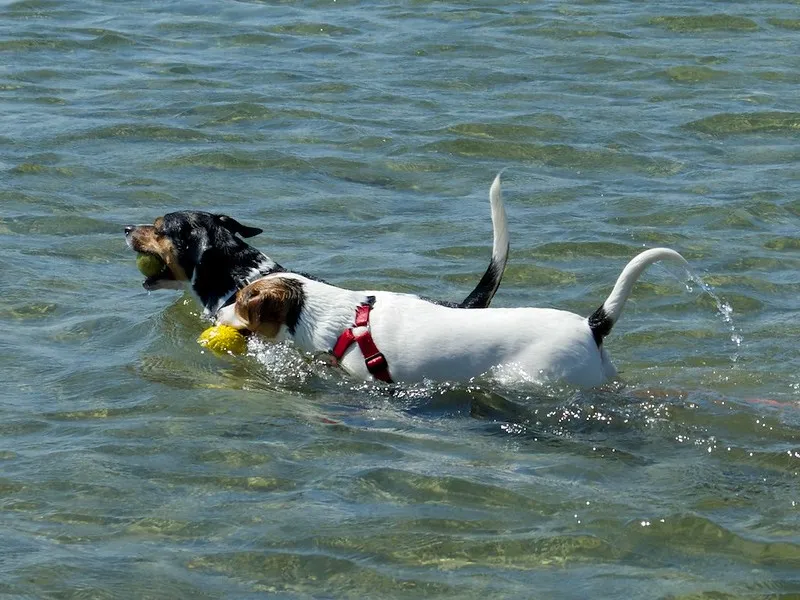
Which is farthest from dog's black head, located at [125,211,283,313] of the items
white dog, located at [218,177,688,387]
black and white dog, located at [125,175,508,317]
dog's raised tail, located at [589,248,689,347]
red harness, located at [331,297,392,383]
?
dog's raised tail, located at [589,248,689,347]

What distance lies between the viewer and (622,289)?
7.85m

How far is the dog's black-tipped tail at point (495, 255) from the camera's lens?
8.37 m

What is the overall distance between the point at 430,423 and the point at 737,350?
7.61 ft

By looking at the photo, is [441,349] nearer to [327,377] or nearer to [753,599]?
[327,377]

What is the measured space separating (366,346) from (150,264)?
1.75 m

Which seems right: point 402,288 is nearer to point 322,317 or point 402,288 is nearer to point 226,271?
point 226,271

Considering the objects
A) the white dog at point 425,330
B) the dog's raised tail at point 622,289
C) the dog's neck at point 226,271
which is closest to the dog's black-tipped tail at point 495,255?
the white dog at point 425,330

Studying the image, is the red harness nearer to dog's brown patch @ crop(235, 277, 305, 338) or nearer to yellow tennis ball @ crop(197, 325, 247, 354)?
dog's brown patch @ crop(235, 277, 305, 338)

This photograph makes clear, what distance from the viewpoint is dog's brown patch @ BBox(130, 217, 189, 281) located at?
908 centimetres

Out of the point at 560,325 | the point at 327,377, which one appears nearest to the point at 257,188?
the point at 327,377

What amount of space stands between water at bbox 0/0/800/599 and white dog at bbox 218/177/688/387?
15cm

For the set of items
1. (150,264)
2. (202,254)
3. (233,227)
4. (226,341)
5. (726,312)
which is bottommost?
(726,312)

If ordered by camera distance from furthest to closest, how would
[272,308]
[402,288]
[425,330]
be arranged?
1. [402,288]
2. [272,308]
3. [425,330]

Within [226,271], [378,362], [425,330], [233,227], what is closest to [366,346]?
[378,362]
